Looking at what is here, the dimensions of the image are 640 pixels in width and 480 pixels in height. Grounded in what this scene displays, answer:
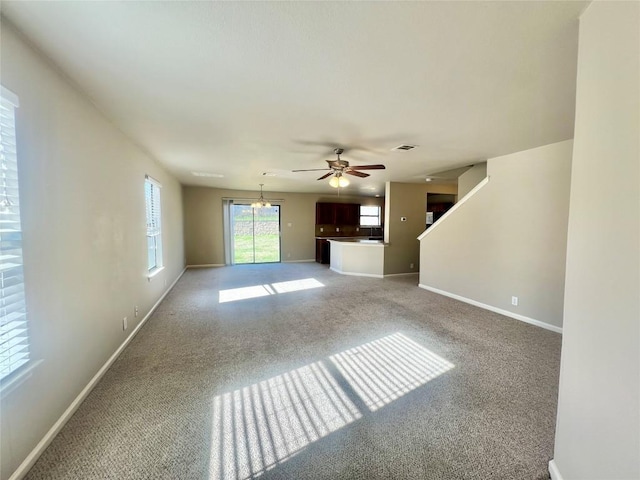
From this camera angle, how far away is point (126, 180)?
3008 millimetres

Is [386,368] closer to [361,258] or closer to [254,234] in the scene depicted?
[361,258]

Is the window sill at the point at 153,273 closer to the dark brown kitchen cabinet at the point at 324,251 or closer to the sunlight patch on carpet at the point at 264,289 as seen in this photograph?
the sunlight patch on carpet at the point at 264,289

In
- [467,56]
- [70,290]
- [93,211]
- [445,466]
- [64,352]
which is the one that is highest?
[467,56]

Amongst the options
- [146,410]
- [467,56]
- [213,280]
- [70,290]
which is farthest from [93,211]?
[213,280]

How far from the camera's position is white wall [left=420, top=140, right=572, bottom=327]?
10.9 ft

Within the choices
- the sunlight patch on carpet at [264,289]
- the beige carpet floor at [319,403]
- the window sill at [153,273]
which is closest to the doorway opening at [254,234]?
the sunlight patch on carpet at [264,289]

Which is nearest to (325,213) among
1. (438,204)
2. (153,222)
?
(438,204)

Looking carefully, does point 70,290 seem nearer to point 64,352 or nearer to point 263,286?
point 64,352

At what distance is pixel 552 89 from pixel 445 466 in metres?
2.78

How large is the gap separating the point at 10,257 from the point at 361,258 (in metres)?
6.08

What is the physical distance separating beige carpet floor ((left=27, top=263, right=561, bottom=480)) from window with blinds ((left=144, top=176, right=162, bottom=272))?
3.66 ft

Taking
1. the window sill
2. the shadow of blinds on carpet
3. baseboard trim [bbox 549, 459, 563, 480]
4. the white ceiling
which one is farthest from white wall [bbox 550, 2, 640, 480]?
the window sill

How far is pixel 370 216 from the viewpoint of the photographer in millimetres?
10055

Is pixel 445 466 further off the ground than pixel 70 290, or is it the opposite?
pixel 70 290
